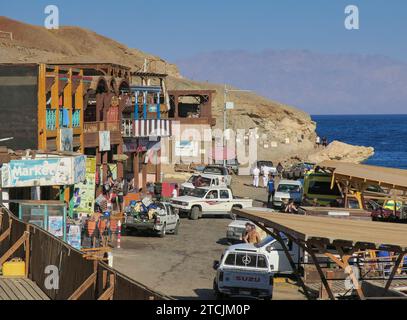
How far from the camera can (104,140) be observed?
40.9 metres

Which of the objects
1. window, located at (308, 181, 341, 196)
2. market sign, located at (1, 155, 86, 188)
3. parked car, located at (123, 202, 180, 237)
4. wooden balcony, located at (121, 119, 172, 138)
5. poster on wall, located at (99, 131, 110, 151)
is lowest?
parked car, located at (123, 202, 180, 237)

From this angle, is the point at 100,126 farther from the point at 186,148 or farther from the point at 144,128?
the point at 186,148

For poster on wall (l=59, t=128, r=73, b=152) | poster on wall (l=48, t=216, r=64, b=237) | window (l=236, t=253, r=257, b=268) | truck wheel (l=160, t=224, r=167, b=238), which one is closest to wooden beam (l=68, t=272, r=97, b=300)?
window (l=236, t=253, r=257, b=268)

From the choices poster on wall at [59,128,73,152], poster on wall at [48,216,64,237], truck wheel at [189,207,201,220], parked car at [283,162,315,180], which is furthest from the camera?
parked car at [283,162,315,180]

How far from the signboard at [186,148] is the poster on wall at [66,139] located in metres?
37.1

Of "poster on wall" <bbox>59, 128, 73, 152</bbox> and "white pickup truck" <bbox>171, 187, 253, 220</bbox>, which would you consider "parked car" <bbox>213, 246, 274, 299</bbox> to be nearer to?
"poster on wall" <bbox>59, 128, 73, 152</bbox>

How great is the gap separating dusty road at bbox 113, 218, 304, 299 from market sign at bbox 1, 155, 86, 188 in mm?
3265

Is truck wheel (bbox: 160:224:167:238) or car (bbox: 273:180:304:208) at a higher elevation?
car (bbox: 273:180:304:208)

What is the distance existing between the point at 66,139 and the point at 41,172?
771 cm

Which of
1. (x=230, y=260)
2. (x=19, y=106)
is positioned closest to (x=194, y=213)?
(x=19, y=106)

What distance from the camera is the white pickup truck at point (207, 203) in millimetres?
38562

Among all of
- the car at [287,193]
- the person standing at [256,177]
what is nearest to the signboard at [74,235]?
the car at [287,193]

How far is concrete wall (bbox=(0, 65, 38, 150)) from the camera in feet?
106

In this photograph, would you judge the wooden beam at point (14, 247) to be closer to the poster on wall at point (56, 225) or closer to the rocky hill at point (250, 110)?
the poster on wall at point (56, 225)
